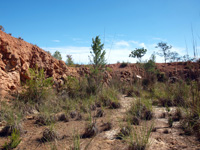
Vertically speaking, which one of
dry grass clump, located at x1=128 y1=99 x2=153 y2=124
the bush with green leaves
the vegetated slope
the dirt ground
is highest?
the vegetated slope

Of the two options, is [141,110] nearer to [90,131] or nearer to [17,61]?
[90,131]

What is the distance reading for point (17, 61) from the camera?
5520mm

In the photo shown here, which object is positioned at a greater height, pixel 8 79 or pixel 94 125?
pixel 8 79

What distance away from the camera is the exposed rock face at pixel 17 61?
16.8ft

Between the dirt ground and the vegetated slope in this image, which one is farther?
the vegetated slope

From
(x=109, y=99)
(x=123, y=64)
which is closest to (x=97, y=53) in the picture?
(x=109, y=99)

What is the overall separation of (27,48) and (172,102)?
20.1ft

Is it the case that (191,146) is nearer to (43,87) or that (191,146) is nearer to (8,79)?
(43,87)

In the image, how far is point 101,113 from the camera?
426 centimetres

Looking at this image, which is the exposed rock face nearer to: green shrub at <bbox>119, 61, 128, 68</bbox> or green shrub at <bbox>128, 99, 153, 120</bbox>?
green shrub at <bbox>128, 99, 153, 120</bbox>

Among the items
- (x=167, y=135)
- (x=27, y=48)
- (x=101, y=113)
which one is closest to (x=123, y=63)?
(x=27, y=48)

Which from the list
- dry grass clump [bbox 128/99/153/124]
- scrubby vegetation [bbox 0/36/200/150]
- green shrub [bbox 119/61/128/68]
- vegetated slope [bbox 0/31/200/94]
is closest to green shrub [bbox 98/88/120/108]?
scrubby vegetation [bbox 0/36/200/150]

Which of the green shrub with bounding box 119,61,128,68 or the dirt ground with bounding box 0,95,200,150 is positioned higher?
the green shrub with bounding box 119,61,128,68

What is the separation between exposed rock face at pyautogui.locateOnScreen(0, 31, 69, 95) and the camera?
5131 millimetres
